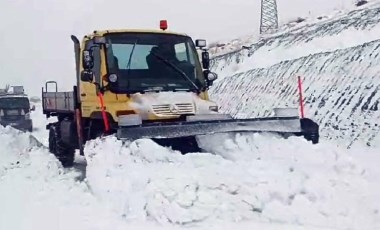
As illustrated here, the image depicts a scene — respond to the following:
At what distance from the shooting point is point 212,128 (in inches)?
285

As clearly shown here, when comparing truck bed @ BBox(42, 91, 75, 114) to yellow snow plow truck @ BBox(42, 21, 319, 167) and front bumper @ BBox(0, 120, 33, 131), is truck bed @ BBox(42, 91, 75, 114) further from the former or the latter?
front bumper @ BBox(0, 120, 33, 131)

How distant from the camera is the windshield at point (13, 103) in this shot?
2233 cm

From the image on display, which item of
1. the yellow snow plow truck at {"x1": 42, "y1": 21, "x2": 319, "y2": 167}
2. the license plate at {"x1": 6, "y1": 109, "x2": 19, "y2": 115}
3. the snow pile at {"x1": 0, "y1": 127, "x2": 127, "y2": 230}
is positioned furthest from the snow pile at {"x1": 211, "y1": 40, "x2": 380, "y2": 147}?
the license plate at {"x1": 6, "y1": 109, "x2": 19, "y2": 115}

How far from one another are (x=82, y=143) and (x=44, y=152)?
2252 mm

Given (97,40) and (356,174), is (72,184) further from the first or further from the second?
(356,174)

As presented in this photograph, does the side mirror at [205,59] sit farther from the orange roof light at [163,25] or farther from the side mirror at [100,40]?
the side mirror at [100,40]

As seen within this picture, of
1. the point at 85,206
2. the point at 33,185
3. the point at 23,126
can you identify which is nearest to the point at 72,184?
the point at 33,185

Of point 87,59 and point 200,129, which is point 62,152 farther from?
point 200,129

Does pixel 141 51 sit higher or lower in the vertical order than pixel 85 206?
higher

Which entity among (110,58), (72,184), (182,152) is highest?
(110,58)

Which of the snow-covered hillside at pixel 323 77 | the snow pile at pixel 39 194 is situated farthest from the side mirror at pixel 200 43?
the snow-covered hillside at pixel 323 77

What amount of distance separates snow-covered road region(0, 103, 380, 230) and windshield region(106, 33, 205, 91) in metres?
1.24

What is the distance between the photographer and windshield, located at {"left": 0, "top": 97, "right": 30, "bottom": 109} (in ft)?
73.3

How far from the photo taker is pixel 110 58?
816 centimetres
